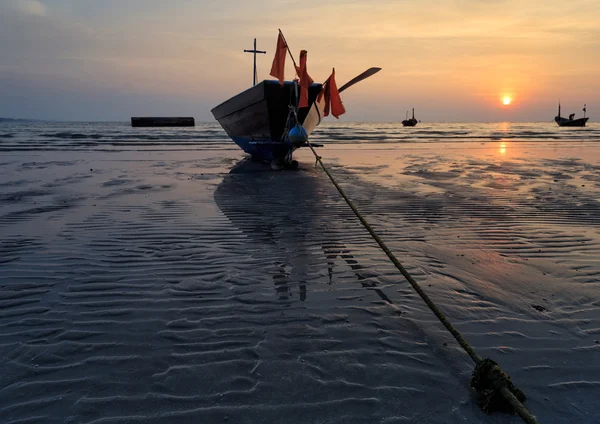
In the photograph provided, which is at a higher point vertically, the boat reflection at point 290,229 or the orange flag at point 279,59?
the orange flag at point 279,59

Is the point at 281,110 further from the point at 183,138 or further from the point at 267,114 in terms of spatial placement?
the point at 183,138

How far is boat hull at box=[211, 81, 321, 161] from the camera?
525 inches

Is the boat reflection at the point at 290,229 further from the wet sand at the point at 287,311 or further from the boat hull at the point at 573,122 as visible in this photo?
the boat hull at the point at 573,122

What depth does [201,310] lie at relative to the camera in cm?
361

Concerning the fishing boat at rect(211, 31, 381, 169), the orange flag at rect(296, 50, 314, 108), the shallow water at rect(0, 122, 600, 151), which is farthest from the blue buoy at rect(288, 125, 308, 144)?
the shallow water at rect(0, 122, 600, 151)

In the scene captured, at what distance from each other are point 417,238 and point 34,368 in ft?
15.6

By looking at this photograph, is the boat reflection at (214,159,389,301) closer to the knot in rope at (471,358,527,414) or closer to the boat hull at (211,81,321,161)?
the knot in rope at (471,358,527,414)

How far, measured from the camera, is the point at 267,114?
538 inches

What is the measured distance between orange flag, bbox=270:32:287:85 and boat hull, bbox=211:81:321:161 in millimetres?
1461

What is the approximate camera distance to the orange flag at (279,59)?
1145 cm

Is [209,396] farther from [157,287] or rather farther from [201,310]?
[157,287]

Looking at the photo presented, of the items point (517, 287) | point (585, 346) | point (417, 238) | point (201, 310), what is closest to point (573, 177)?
point (417, 238)

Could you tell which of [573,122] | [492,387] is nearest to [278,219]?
[492,387]

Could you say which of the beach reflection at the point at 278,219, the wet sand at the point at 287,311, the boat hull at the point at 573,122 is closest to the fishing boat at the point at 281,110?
the beach reflection at the point at 278,219
